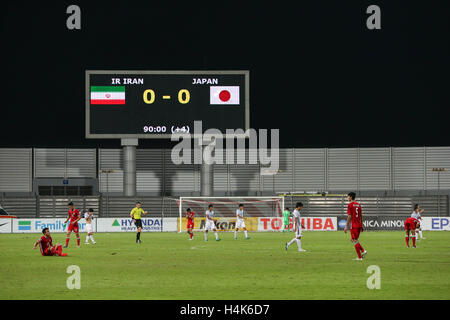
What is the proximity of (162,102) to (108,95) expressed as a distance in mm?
4503

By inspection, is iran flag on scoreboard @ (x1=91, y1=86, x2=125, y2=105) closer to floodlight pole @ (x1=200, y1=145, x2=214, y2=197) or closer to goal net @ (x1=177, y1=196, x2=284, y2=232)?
goal net @ (x1=177, y1=196, x2=284, y2=232)

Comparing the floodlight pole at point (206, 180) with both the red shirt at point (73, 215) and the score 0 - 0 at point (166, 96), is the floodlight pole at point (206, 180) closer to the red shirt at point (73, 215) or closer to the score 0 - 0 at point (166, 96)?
the score 0 - 0 at point (166, 96)

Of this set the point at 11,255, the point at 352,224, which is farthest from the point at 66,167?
the point at 352,224

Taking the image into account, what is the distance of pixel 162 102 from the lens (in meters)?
53.4

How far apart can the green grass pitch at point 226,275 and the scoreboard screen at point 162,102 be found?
28.1m

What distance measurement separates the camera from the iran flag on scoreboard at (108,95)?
53.2 meters

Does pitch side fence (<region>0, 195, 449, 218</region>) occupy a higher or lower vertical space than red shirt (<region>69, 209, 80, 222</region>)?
lower

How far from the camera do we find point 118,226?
51.2 m

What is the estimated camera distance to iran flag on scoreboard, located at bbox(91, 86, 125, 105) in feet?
174

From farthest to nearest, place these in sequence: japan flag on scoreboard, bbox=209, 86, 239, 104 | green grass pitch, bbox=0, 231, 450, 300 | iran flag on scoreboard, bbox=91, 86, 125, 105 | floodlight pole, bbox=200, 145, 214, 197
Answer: floodlight pole, bbox=200, 145, 214, 197
japan flag on scoreboard, bbox=209, 86, 239, 104
iran flag on scoreboard, bbox=91, 86, 125, 105
green grass pitch, bbox=0, 231, 450, 300

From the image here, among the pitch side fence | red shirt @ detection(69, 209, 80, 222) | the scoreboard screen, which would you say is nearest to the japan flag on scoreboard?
the scoreboard screen

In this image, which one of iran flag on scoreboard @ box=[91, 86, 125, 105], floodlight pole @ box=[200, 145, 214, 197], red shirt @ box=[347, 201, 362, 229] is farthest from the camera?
floodlight pole @ box=[200, 145, 214, 197]
